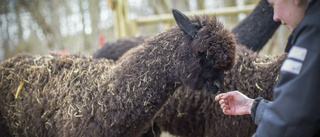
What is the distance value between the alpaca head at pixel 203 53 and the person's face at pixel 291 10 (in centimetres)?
97

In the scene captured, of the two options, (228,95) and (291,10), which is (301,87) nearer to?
(291,10)

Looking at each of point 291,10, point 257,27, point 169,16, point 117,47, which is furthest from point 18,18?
point 291,10

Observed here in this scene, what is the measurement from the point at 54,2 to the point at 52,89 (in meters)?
10.4

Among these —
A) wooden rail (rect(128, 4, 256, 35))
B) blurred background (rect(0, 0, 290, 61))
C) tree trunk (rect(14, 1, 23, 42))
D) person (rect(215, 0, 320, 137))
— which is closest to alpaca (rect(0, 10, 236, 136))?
person (rect(215, 0, 320, 137))

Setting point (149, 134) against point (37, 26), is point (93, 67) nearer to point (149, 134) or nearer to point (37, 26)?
point (149, 134)

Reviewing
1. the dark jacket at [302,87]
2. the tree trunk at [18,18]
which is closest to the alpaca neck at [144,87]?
the dark jacket at [302,87]

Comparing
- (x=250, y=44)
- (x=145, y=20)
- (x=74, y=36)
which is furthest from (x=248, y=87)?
(x=74, y=36)

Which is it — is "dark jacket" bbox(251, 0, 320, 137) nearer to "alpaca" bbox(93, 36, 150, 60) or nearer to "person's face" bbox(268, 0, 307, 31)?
"person's face" bbox(268, 0, 307, 31)

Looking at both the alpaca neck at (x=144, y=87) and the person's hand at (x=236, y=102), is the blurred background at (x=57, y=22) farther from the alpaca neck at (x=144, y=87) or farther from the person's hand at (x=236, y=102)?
the person's hand at (x=236, y=102)

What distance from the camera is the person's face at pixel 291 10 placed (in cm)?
153

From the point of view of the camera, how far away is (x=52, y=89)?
10.2 ft

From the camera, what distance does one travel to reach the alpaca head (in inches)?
101

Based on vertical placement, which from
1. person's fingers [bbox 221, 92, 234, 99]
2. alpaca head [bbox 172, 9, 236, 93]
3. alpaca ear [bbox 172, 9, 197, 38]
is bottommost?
person's fingers [bbox 221, 92, 234, 99]

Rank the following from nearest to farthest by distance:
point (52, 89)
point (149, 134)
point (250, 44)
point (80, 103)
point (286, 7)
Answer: point (286, 7) → point (80, 103) → point (52, 89) → point (149, 134) → point (250, 44)
